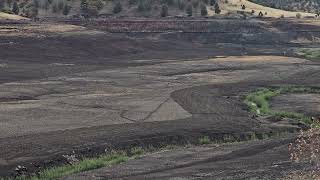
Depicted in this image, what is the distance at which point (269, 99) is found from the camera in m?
37.7

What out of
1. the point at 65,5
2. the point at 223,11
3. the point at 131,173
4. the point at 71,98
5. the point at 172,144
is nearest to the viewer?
the point at 131,173

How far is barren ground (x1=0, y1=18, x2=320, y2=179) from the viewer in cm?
2380

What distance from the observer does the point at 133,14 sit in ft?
313

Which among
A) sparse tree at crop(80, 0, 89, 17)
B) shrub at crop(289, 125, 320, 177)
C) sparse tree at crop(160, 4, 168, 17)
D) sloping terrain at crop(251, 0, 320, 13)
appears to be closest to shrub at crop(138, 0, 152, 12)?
sparse tree at crop(160, 4, 168, 17)

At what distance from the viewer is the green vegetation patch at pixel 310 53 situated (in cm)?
6550

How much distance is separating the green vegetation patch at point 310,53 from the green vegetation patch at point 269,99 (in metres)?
23.8

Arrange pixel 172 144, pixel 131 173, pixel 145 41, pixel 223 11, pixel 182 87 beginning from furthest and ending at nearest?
pixel 223 11, pixel 145 41, pixel 182 87, pixel 172 144, pixel 131 173

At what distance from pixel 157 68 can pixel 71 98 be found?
Result: 1717 centimetres

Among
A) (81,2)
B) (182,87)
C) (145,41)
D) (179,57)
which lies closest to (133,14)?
(81,2)

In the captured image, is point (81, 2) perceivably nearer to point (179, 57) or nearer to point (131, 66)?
point (179, 57)

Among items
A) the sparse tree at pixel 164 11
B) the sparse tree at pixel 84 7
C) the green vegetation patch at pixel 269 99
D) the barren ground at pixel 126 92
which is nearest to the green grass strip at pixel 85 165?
the barren ground at pixel 126 92

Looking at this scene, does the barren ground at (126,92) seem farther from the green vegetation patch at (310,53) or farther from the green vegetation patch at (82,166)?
the green vegetation patch at (310,53)

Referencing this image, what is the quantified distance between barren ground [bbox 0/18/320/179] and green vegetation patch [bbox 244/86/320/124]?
860mm

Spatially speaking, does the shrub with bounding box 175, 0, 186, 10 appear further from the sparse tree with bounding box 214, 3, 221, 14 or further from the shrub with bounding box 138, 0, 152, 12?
the sparse tree with bounding box 214, 3, 221, 14
